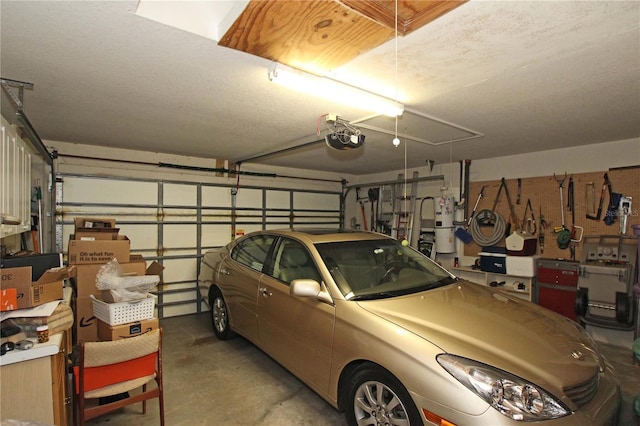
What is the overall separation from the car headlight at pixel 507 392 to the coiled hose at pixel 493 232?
145 inches

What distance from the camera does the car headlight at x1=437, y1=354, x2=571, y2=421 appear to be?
1487 mm

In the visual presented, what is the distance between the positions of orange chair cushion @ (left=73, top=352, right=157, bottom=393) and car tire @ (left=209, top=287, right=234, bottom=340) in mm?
1605

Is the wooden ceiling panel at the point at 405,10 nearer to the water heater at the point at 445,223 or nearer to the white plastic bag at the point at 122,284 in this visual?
the white plastic bag at the point at 122,284

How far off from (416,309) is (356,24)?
5.50ft

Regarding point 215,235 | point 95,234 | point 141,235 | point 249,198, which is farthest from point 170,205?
point 95,234

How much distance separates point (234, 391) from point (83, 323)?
1.61 metres

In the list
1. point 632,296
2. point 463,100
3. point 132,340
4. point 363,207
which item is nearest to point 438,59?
point 463,100

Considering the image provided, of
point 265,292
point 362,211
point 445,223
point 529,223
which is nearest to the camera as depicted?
point 265,292

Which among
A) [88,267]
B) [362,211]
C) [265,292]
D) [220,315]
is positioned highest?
[362,211]

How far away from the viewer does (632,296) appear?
3672 mm

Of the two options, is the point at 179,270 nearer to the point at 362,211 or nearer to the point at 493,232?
the point at 362,211

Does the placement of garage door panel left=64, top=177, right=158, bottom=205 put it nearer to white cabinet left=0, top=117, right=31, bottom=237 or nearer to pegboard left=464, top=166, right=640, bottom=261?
white cabinet left=0, top=117, right=31, bottom=237

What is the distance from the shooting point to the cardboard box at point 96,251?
309 cm

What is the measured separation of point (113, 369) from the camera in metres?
2.01
